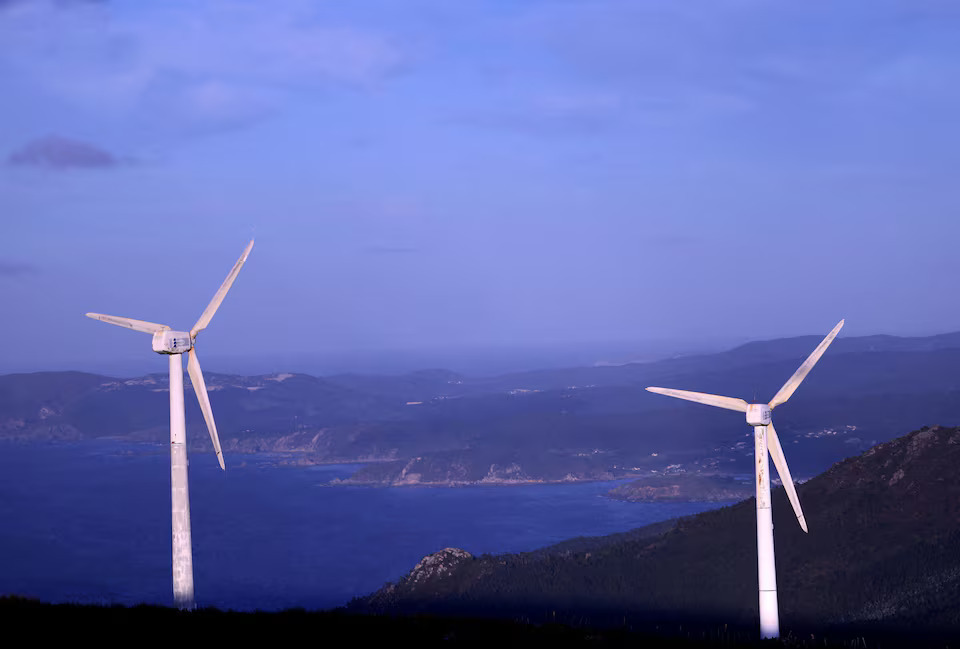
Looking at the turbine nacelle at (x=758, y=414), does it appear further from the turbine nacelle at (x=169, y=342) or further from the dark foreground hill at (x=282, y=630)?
the turbine nacelle at (x=169, y=342)

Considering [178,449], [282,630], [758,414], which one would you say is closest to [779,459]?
[758,414]

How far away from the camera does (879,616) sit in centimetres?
17012

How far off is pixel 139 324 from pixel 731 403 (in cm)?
4063

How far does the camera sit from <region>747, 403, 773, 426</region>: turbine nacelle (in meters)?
70.9

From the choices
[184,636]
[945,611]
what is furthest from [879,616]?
[184,636]

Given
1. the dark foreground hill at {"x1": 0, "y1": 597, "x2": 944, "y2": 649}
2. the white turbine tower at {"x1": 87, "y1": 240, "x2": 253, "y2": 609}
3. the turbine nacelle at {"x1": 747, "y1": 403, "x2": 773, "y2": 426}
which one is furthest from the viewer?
the turbine nacelle at {"x1": 747, "y1": 403, "x2": 773, "y2": 426}

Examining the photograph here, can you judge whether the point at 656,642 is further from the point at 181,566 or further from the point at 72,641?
the point at 72,641

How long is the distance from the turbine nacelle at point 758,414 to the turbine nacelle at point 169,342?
37.3 metres

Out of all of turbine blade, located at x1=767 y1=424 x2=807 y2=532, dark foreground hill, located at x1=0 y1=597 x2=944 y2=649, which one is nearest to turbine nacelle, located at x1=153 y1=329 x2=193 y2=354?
dark foreground hill, located at x1=0 y1=597 x2=944 y2=649

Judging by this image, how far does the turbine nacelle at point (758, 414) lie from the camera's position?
233 feet

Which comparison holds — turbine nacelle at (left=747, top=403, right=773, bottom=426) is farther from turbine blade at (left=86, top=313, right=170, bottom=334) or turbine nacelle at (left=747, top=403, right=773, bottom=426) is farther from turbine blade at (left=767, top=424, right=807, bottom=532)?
turbine blade at (left=86, top=313, right=170, bottom=334)

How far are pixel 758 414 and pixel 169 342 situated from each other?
3871cm

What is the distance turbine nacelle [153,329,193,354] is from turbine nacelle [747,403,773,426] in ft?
122

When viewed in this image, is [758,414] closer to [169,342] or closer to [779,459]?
[779,459]
